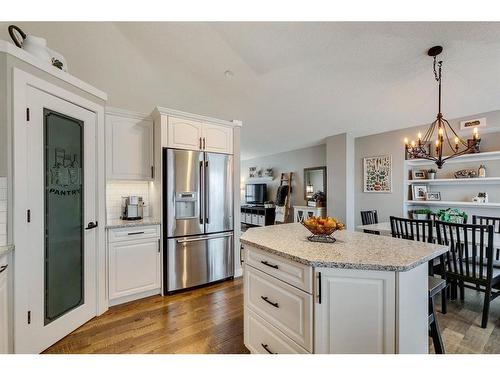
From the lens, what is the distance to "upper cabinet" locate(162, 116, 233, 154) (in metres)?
2.88

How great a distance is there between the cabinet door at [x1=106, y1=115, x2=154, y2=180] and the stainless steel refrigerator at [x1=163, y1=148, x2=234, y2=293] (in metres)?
0.35

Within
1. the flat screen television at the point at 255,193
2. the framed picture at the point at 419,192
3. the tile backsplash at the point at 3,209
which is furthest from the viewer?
the flat screen television at the point at 255,193

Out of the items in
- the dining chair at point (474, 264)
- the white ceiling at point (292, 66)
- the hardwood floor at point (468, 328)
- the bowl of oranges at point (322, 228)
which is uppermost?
the white ceiling at point (292, 66)

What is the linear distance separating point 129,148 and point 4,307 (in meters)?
1.84

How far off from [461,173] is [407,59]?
7.17 feet

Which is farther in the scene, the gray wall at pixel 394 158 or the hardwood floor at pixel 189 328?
the gray wall at pixel 394 158

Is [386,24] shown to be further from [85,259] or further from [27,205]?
[85,259]

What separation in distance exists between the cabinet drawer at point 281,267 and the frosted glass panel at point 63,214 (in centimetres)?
161

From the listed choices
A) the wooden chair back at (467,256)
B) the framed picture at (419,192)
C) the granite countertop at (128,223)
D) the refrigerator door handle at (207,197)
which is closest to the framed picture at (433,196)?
the framed picture at (419,192)

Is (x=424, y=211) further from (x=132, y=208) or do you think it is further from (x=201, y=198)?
(x=132, y=208)

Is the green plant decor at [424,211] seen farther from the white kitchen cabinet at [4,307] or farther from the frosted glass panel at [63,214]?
the white kitchen cabinet at [4,307]

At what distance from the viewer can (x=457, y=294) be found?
2805 mm

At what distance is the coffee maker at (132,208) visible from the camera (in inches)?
116
